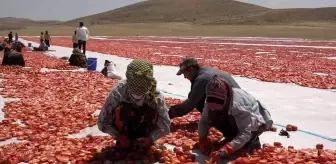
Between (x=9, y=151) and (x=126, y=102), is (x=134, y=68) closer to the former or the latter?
(x=126, y=102)

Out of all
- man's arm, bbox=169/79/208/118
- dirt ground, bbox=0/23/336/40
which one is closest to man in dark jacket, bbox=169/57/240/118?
man's arm, bbox=169/79/208/118

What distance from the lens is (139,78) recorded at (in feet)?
15.6

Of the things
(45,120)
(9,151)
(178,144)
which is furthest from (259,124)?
(45,120)

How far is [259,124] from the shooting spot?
17.9 feet

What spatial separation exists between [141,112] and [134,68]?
0.72m

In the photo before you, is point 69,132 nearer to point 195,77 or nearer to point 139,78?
point 195,77

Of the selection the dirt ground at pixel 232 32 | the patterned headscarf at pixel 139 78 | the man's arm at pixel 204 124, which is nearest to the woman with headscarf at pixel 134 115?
the patterned headscarf at pixel 139 78

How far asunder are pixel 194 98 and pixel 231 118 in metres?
1.20

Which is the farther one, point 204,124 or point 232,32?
point 232,32

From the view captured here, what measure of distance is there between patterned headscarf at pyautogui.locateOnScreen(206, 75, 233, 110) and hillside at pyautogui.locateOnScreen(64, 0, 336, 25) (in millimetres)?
110695

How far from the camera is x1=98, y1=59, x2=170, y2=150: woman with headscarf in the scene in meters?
4.98

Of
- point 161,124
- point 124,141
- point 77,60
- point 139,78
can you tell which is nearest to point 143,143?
point 124,141

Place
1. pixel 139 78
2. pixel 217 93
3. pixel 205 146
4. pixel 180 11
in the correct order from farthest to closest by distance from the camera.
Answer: pixel 180 11, pixel 205 146, pixel 217 93, pixel 139 78

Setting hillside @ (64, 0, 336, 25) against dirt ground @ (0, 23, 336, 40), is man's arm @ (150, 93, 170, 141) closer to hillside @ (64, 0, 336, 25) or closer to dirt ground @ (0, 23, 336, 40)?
dirt ground @ (0, 23, 336, 40)
